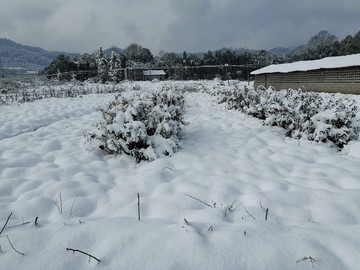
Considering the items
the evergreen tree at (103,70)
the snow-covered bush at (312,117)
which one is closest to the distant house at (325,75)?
the snow-covered bush at (312,117)

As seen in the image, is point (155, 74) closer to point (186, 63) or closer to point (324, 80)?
point (186, 63)

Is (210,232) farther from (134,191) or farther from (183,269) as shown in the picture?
(134,191)

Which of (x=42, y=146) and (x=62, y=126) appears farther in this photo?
(x=62, y=126)

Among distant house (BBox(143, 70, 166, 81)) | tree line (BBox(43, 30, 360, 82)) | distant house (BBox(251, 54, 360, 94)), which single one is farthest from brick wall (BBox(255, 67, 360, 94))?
distant house (BBox(143, 70, 166, 81))

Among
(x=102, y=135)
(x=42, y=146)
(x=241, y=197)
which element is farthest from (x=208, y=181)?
(x=42, y=146)

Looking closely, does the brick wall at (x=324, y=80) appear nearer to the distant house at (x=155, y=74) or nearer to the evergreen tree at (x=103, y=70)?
the evergreen tree at (x=103, y=70)

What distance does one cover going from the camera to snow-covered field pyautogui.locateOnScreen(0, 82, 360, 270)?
1990 mm

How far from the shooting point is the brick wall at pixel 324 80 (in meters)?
17.9

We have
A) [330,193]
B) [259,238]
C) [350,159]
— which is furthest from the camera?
[350,159]

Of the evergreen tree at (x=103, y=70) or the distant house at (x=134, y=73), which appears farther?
the distant house at (x=134, y=73)

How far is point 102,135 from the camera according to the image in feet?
16.4

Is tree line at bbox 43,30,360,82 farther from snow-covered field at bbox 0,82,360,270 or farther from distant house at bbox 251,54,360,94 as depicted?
snow-covered field at bbox 0,82,360,270

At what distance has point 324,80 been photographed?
20.2 metres

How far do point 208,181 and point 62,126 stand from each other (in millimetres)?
5306
